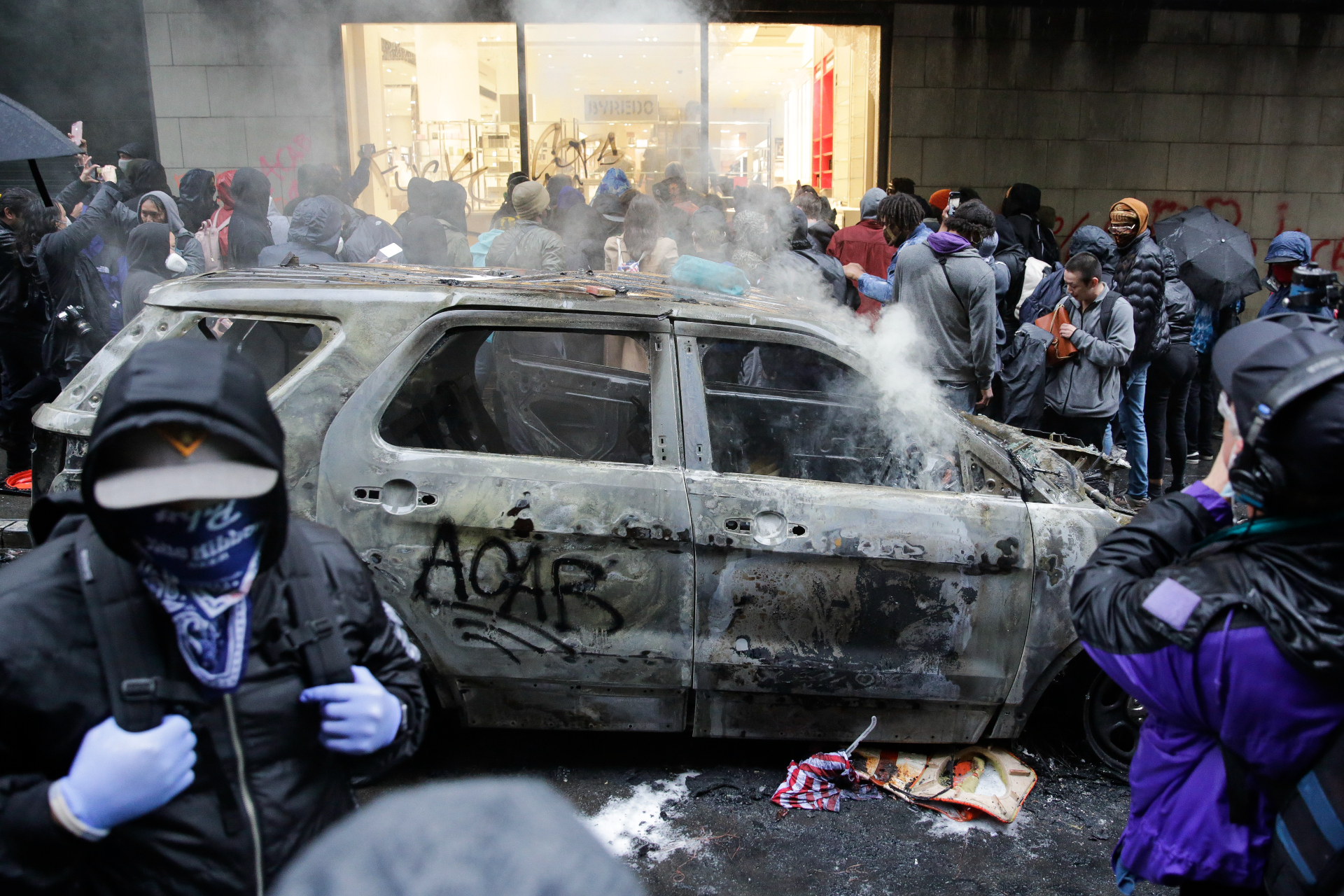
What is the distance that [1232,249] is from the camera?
6.79 metres

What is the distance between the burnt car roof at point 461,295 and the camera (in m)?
3.17

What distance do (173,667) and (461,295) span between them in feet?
6.95

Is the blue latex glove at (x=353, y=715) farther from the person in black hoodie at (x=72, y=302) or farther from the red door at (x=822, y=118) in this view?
the red door at (x=822, y=118)

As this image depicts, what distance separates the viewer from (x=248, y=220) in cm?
678

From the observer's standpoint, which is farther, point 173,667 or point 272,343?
point 272,343

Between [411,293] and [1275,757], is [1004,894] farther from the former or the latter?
[411,293]

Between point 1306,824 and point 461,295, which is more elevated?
point 461,295

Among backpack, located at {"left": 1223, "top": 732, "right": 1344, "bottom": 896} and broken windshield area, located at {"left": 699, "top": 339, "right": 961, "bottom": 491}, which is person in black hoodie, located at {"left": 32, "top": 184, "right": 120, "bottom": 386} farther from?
backpack, located at {"left": 1223, "top": 732, "right": 1344, "bottom": 896}

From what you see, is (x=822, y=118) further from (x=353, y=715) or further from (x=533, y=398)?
(x=353, y=715)

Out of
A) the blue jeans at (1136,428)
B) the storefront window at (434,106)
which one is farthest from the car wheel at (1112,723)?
the storefront window at (434,106)

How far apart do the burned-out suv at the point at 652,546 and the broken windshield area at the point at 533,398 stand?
36cm

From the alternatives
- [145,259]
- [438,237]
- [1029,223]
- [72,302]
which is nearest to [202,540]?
[145,259]

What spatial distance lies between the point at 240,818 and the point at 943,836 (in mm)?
2425

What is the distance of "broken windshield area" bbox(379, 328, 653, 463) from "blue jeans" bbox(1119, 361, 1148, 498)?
3310 millimetres
